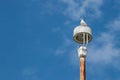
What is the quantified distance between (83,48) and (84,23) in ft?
9.51

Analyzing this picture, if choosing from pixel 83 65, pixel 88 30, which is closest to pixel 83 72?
pixel 83 65

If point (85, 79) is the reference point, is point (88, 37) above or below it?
above

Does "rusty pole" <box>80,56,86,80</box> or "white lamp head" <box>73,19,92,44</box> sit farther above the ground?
"white lamp head" <box>73,19,92,44</box>

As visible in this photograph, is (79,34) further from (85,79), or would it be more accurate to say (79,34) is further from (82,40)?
(85,79)

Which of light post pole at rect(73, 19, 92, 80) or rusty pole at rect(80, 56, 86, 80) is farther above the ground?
light post pole at rect(73, 19, 92, 80)

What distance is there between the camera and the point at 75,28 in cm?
5384

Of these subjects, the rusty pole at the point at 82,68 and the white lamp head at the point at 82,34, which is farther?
the white lamp head at the point at 82,34

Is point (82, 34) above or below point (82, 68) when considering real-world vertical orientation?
above

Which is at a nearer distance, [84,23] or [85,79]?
[85,79]

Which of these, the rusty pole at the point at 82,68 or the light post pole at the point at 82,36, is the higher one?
the light post pole at the point at 82,36

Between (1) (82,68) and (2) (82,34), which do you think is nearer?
(1) (82,68)

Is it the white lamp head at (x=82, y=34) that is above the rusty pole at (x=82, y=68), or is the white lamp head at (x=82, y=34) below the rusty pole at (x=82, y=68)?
above

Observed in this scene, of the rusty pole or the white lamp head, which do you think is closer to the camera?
the rusty pole

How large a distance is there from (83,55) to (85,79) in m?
2.62
